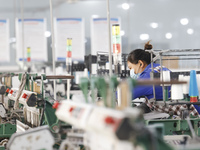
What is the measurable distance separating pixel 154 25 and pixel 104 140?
8.16 meters

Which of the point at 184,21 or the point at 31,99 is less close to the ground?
the point at 184,21

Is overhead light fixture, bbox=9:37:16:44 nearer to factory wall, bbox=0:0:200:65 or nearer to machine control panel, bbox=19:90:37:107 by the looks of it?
factory wall, bbox=0:0:200:65

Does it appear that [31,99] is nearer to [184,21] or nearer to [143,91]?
[143,91]

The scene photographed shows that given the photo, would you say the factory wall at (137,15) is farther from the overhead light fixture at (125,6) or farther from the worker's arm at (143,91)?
the worker's arm at (143,91)

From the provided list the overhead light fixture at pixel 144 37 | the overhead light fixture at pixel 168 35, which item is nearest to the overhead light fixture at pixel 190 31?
the overhead light fixture at pixel 168 35

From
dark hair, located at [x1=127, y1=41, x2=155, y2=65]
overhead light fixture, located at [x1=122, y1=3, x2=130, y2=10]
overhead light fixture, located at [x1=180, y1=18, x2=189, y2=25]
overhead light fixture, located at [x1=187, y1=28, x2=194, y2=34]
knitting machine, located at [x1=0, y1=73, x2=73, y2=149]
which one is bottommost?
knitting machine, located at [x1=0, y1=73, x2=73, y2=149]

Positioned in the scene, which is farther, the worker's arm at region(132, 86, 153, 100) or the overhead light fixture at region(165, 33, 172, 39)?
the overhead light fixture at region(165, 33, 172, 39)

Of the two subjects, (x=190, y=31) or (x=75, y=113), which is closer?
(x=75, y=113)

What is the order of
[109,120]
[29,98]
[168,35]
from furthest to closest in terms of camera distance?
1. [168,35]
2. [29,98]
3. [109,120]

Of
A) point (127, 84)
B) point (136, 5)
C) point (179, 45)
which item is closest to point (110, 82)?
point (127, 84)

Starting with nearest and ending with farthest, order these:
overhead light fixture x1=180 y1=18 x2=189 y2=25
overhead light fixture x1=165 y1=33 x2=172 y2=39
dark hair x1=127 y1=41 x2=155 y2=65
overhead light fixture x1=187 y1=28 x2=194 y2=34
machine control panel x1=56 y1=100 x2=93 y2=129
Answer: machine control panel x1=56 y1=100 x2=93 y2=129 < dark hair x1=127 y1=41 x2=155 y2=65 < overhead light fixture x1=187 y1=28 x2=194 y2=34 < overhead light fixture x1=180 y1=18 x2=189 y2=25 < overhead light fixture x1=165 y1=33 x2=172 y2=39

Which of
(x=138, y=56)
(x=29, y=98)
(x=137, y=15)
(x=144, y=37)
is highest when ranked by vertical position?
(x=137, y=15)

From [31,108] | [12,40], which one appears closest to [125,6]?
[12,40]

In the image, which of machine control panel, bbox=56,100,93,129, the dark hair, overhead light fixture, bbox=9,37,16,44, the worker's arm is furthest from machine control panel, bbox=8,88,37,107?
overhead light fixture, bbox=9,37,16,44
